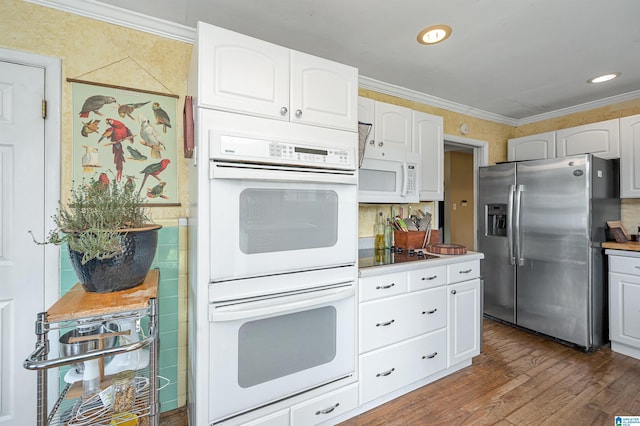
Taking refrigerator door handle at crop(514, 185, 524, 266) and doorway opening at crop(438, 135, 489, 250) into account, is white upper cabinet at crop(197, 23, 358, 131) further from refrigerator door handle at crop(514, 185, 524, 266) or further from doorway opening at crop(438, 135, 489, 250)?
doorway opening at crop(438, 135, 489, 250)

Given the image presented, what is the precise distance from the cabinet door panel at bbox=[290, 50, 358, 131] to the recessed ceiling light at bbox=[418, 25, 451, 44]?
1.98 ft

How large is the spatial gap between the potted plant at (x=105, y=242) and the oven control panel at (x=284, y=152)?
48 centimetres

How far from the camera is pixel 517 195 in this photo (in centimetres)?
312

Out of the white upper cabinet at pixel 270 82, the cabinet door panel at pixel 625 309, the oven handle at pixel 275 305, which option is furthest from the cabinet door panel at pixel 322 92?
the cabinet door panel at pixel 625 309

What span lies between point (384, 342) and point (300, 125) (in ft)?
4.71

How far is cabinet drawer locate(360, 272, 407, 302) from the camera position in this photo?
1.85 m

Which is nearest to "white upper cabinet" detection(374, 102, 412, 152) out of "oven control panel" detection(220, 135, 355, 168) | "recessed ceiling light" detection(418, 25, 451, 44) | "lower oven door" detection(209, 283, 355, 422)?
Result: "recessed ceiling light" detection(418, 25, 451, 44)

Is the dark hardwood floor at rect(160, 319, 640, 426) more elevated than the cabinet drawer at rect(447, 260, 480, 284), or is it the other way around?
the cabinet drawer at rect(447, 260, 480, 284)

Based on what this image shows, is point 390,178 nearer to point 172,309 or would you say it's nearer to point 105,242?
point 172,309

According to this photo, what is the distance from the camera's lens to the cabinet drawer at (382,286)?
6.06 feet

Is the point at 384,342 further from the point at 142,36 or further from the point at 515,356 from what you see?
the point at 142,36

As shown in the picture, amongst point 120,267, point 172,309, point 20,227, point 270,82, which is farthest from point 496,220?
point 20,227

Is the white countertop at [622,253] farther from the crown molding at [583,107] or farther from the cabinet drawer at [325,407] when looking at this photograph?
the cabinet drawer at [325,407]

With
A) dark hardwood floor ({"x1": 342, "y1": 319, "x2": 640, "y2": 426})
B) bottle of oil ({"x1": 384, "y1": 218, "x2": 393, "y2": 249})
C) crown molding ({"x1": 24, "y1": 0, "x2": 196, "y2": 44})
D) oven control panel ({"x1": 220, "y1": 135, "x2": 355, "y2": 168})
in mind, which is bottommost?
dark hardwood floor ({"x1": 342, "y1": 319, "x2": 640, "y2": 426})
